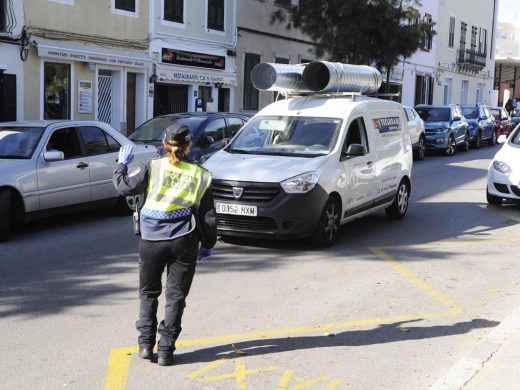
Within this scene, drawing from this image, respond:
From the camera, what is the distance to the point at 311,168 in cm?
Result: 892

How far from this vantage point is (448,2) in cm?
4547

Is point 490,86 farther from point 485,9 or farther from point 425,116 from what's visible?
point 425,116

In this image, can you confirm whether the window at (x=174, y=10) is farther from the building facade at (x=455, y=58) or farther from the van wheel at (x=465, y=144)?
the building facade at (x=455, y=58)

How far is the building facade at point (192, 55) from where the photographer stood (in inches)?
942

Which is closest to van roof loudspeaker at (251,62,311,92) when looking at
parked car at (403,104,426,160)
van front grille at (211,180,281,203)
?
van front grille at (211,180,281,203)

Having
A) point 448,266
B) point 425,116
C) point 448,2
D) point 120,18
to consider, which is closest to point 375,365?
point 448,266

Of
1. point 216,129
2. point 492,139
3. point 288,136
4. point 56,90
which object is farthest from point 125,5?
point 492,139

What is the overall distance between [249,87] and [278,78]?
1857 centimetres

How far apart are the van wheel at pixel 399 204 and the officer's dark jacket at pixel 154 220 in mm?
6703

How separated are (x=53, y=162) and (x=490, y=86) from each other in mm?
51518

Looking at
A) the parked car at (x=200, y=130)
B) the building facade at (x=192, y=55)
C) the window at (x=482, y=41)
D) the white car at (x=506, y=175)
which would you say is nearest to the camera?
the white car at (x=506, y=175)

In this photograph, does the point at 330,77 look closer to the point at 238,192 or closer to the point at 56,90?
the point at 238,192

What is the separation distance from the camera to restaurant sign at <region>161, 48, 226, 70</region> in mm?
24172

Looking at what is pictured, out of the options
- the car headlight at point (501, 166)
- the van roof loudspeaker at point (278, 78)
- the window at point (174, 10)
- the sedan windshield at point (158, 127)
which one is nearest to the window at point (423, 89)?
the window at point (174, 10)
